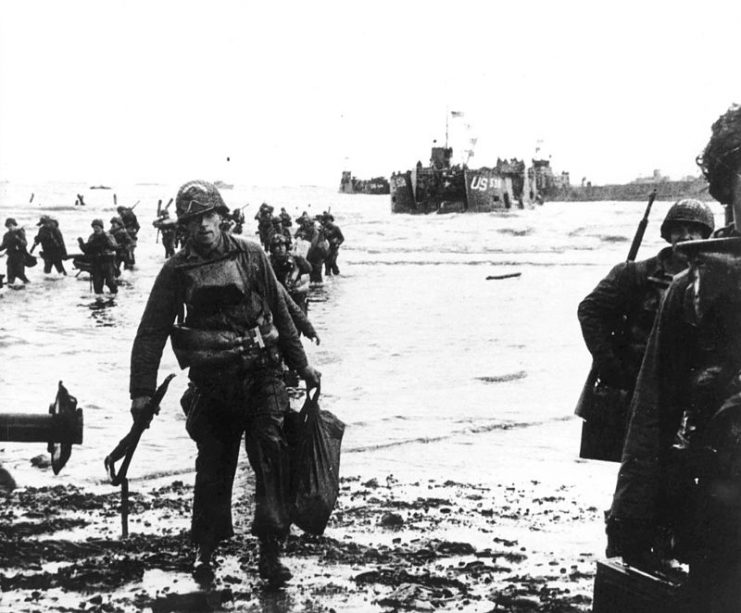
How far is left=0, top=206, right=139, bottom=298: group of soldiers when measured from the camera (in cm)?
2278

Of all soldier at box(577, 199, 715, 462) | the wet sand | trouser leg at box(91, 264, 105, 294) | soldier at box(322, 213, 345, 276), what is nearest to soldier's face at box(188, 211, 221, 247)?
the wet sand

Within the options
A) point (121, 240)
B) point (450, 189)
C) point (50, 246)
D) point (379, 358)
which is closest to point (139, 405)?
point (379, 358)

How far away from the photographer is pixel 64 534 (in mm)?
5586

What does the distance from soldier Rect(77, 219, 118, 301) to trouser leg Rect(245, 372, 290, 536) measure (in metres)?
17.9

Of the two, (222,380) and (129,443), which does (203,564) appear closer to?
(129,443)

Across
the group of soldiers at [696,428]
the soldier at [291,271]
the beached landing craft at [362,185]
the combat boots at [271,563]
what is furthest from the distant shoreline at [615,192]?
the group of soldiers at [696,428]

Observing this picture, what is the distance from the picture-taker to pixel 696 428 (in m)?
2.53

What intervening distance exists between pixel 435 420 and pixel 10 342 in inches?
298

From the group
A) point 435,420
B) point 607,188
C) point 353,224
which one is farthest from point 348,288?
point 607,188

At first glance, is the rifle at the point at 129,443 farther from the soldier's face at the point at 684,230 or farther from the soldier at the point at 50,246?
the soldier at the point at 50,246

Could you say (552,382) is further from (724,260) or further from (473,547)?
(724,260)

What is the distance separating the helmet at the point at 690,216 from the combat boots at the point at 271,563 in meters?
2.46

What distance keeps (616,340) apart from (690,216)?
0.78m

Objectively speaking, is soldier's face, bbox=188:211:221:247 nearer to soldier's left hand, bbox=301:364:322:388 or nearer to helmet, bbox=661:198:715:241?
soldier's left hand, bbox=301:364:322:388
